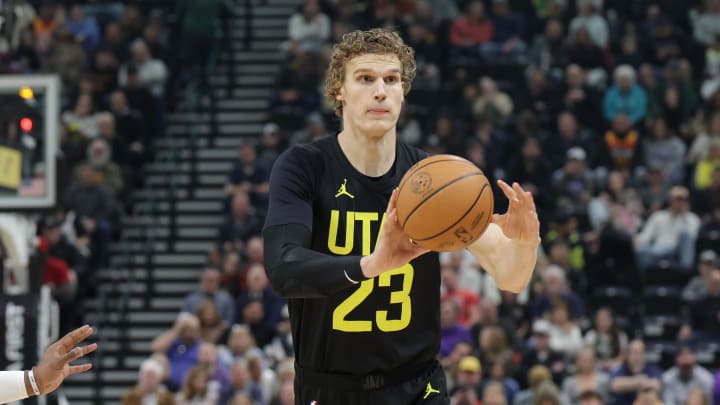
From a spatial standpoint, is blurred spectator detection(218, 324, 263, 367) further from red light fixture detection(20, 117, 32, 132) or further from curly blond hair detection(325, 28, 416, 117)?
curly blond hair detection(325, 28, 416, 117)

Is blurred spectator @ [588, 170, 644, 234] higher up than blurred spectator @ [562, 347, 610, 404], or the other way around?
blurred spectator @ [588, 170, 644, 234]

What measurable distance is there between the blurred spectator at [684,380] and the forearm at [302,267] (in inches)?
379

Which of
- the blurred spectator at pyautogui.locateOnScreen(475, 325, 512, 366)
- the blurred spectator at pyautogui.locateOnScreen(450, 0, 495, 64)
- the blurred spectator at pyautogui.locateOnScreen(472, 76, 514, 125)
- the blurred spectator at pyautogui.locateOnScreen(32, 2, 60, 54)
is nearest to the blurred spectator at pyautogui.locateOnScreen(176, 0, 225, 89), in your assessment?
the blurred spectator at pyautogui.locateOnScreen(32, 2, 60, 54)

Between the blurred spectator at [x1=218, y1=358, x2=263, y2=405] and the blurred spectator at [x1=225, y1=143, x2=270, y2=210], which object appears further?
the blurred spectator at [x1=225, y1=143, x2=270, y2=210]

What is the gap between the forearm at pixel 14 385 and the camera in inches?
272

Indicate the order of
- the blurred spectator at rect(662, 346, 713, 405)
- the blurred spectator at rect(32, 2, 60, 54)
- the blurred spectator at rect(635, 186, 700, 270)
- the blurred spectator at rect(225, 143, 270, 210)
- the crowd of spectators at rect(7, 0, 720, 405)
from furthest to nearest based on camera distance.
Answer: the blurred spectator at rect(32, 2, 60, 54)
the blurred spectator at rect(225, 143, 270, 210)
the blurred spectator at rect(635, 186, 700, 270)
the crowd of spectators at rect(7, 0, 720, 405)
the blurred spectator at rect(662, 346, 713, 405)

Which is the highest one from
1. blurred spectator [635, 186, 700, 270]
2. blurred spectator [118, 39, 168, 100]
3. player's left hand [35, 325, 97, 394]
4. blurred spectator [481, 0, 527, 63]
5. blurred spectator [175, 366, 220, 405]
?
blurred spectator [481, 0, 527, 63]

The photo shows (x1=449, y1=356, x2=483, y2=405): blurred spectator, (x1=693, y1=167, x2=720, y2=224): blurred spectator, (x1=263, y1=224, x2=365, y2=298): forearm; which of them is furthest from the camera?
(x1=693, y1=167, x2=720, y2=224): blurred spectator

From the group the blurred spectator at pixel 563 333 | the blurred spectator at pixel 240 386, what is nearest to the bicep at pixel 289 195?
the blurred spectator at pixel 240 386

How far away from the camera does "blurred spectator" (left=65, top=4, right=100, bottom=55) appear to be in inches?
912

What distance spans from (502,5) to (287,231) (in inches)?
650

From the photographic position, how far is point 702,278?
56.0ft

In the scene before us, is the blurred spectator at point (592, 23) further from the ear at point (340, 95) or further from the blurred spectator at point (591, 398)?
the ear at point (340, 95)

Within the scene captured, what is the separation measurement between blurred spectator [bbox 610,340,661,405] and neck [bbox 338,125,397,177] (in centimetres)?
874
